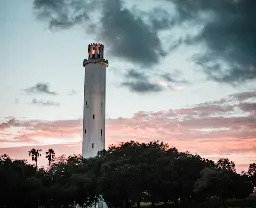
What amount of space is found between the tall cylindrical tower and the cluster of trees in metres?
14.4

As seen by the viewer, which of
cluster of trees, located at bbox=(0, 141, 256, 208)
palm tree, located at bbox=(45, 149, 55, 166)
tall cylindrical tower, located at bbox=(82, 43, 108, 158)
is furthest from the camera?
palm tree, located at bbox=(45, 149, 55, 166)

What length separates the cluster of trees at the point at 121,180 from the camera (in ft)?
174

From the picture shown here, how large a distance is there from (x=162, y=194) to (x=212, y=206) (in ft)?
27.1

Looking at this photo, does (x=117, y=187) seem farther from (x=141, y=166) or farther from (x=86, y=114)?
(x=86, y=114)

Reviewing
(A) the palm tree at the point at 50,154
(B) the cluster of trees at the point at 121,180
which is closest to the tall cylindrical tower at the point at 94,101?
(B) the cluster of trees at the point at 121,180

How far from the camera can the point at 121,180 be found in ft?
172

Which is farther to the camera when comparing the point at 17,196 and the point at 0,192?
the point at 17,196

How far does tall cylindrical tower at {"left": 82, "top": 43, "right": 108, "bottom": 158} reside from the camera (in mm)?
80938

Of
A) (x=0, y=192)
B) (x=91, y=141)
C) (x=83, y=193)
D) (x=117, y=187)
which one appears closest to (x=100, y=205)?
(x=91, y=141)

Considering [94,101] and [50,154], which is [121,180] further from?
[50,154]

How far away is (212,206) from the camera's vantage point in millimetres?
58375

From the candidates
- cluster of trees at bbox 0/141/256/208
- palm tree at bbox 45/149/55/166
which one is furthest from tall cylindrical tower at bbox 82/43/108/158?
palm tree at bbox 45/149/55/166

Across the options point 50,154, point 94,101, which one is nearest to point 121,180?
point 94,101

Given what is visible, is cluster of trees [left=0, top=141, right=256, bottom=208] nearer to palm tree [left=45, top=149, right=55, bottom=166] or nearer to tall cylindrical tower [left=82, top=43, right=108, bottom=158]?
tall cylindrical tower [left=82, top=43, right=108, bottom=158]
